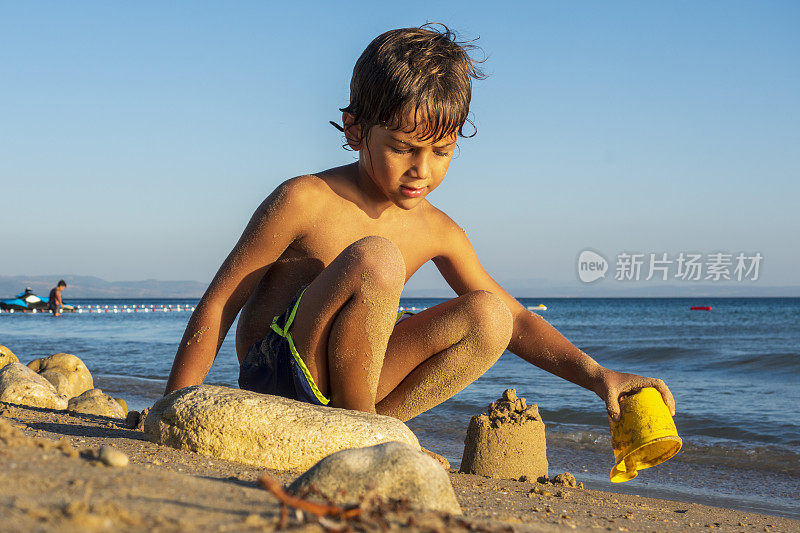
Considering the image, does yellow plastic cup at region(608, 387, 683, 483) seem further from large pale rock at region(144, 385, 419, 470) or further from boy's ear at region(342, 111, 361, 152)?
boy's ear at region(342, 111, 361, 152)

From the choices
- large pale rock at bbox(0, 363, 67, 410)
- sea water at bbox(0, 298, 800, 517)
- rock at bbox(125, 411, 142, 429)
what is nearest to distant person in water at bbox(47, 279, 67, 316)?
sea water at bbox(0, 298, 800, 517)

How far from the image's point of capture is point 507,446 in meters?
3.53

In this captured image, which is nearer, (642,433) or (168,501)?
(168,501)

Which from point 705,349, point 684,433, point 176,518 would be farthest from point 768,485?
point 705,349

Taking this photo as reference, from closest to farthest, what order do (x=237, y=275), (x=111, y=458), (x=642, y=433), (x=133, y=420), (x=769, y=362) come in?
1. (x=111, y=458)
2. (x=642, y=433)
3. (x=237, y=275)
4. (x=133, y=420)
5. (x=769, y=362)

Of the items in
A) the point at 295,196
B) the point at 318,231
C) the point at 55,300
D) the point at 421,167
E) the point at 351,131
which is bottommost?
the point at 55,300

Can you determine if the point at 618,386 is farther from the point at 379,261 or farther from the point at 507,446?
the point at 379,261

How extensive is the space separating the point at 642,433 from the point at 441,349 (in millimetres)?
812

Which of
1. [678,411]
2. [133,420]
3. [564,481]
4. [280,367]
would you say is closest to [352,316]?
[280,367]

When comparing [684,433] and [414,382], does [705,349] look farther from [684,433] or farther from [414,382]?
[414,382]

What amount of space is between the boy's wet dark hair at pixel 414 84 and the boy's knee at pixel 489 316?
0.65m

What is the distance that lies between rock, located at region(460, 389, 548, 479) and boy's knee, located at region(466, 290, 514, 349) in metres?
0.86

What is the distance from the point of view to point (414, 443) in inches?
99.4

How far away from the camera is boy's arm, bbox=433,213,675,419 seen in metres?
2.73
